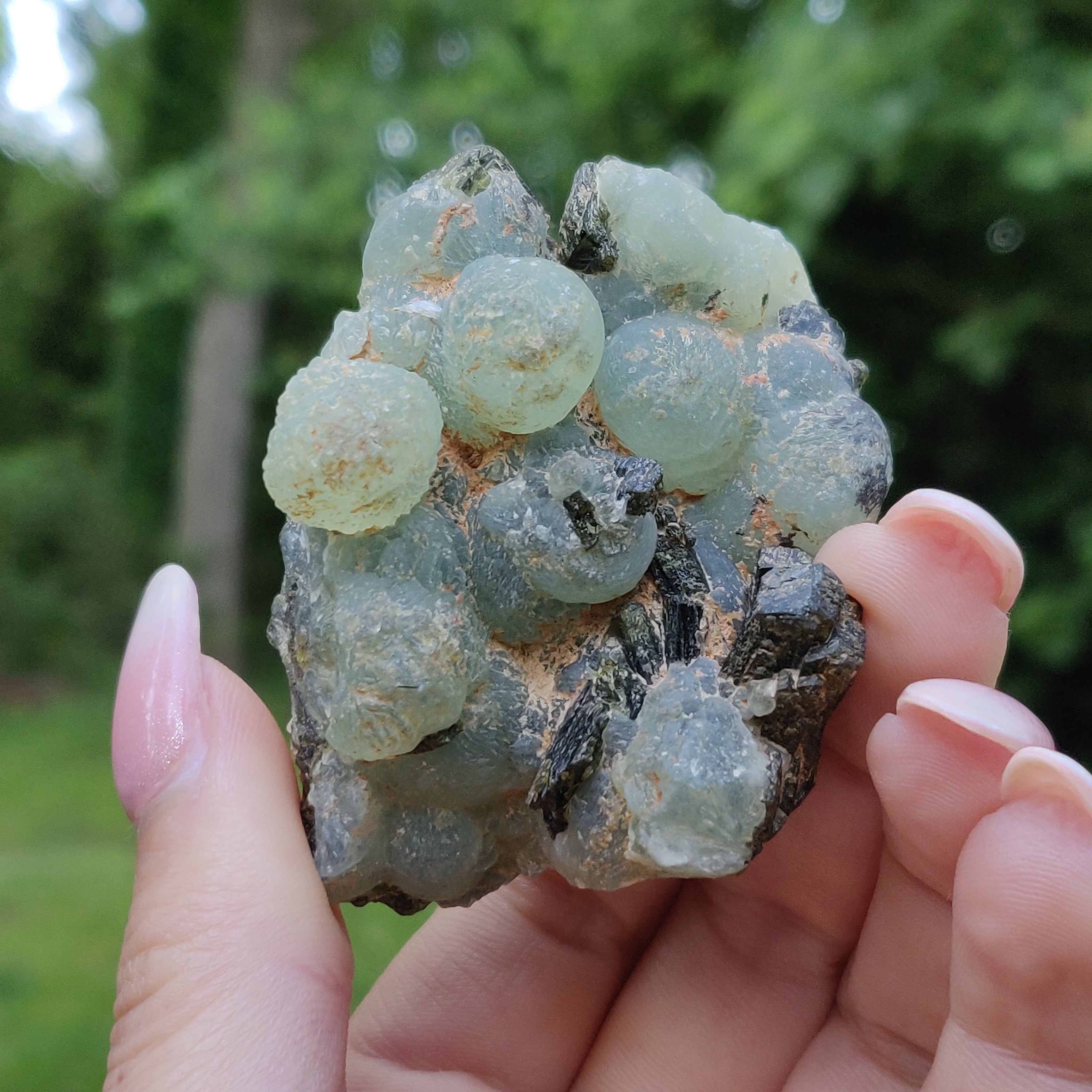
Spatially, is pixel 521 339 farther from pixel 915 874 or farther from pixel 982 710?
pixel 915 874

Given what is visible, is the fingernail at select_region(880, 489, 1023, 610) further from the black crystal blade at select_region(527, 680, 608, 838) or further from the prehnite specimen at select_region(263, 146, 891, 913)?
the black crystal blade at select_region(527, 680, 608, 838)

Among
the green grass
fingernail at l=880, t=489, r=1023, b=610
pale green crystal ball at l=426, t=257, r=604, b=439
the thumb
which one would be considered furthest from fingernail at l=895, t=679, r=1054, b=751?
the green grass

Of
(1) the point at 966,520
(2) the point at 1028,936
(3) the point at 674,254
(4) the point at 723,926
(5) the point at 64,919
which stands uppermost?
(3) the point at 674,254

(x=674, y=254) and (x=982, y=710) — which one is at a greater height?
(x=674, y=254)

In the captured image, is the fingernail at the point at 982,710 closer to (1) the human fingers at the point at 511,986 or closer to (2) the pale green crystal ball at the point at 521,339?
(2) the pale green crystal ball at the point at 521,339

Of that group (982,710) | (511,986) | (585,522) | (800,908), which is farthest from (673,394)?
(511,986)

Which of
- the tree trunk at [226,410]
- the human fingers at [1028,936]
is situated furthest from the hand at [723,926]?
the tree trunk at [226,410]

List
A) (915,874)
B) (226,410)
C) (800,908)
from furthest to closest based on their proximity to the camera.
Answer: (226,410), (800,908), (915,874)

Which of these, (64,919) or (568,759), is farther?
(64,919)
